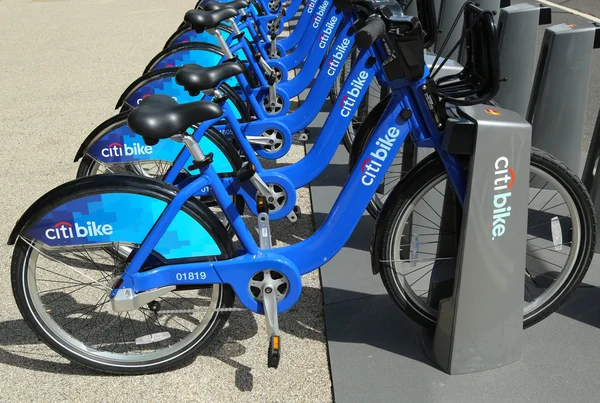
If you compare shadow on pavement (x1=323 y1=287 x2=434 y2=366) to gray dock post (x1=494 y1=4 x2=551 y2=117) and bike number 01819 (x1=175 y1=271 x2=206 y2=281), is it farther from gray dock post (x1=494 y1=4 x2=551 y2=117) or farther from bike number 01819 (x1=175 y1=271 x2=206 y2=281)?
gray dock post (x1=494 y1=4 x2=551 y2=117)

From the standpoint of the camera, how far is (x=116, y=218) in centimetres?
263

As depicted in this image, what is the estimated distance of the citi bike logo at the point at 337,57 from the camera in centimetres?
412

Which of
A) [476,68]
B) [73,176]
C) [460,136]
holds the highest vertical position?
[476,68]

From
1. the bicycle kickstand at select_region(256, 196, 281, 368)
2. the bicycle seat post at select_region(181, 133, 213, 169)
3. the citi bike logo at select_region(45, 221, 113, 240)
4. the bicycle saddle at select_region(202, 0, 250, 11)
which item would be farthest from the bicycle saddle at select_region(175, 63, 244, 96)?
the bicycle saddle at select_region(202, 0, 250, 11)

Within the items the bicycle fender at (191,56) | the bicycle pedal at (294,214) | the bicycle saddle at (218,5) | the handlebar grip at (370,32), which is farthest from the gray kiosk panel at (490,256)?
the bicycle fender at (191,56)

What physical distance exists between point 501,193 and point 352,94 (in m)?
1.29

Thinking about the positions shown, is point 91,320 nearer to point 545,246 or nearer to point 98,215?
point 98,215

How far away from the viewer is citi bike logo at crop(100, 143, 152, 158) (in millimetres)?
3520

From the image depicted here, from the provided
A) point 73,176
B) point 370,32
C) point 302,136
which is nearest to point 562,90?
point 302,136

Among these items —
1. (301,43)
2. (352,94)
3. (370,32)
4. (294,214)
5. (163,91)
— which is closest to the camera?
(370,32)

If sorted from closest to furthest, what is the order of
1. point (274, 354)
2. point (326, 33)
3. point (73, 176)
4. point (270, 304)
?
point (274, 354) → point (270, 304) → point (326, 33) → point (73, 176)

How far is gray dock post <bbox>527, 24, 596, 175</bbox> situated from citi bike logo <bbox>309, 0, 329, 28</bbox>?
185 centimetres

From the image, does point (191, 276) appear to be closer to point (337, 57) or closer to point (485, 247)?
point (485, 247)

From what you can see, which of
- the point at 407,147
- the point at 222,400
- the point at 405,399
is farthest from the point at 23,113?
the point at 405,399
